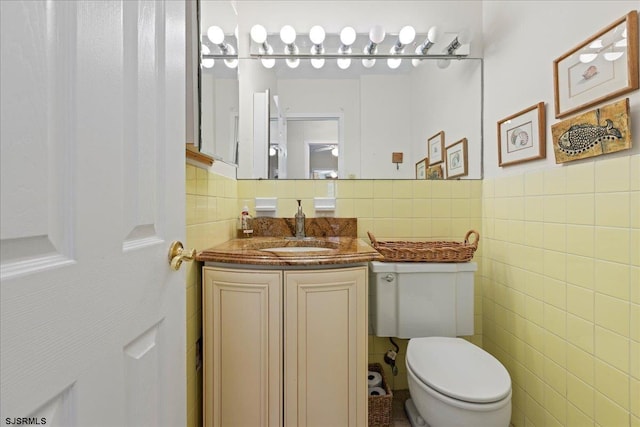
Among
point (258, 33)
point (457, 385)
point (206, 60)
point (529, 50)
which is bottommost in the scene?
point (457, 385)

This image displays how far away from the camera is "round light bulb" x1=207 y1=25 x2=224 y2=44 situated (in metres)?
1.27

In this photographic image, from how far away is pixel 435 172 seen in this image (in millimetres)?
1802

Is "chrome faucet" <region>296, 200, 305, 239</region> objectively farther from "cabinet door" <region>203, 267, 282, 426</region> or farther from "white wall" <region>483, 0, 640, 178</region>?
"white wall" <region>483, 0, 640, 178</region>

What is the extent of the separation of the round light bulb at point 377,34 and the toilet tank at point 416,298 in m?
1.22

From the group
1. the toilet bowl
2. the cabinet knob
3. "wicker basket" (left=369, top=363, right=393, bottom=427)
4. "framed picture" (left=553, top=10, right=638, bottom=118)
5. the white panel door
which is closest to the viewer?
the white panel door

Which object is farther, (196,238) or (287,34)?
(287,34)

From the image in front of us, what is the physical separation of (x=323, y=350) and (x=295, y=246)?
0.58m

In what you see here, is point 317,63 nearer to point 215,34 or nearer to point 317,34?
point 317,34

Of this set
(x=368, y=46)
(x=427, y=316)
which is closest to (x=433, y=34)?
(x=368, y=46)

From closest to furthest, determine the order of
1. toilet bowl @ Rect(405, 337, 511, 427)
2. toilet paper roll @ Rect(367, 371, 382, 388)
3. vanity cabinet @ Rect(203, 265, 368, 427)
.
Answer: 1. toilet bowl @ Rect(405, 337, 511, 427)
2. vanity cabinet @ Rect(203, 265, 368, 427)
3. toilet paper roll @ Rect(367, 371, 382, 388)

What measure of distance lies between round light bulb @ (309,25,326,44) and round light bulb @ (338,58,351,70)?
0.51 feet

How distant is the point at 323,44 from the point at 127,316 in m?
1.73

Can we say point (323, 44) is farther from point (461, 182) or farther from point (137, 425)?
point (137, 425)

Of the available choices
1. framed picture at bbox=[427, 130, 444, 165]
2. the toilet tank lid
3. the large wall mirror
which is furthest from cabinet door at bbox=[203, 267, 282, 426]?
framed picture at bbox=[427, 130, 444, 165]
